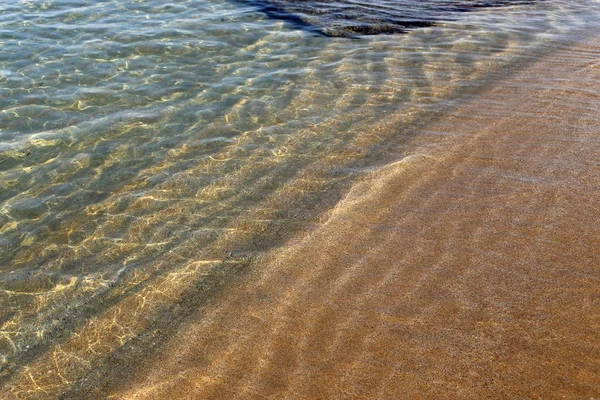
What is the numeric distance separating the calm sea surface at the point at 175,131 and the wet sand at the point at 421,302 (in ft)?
1.63

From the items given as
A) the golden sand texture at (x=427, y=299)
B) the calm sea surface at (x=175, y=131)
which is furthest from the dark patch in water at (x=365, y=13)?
the golden sand texture at (x=427, y=299)

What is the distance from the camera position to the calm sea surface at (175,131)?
5699mm

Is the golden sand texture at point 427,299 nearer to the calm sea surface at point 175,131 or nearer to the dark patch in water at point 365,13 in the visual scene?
the calm sea surface at point 175,131

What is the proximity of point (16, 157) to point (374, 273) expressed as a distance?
213 inches

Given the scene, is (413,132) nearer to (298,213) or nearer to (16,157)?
(298,213)

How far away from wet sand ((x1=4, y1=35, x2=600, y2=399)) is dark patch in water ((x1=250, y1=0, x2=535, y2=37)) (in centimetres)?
578

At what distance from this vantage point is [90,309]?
534 centimetres

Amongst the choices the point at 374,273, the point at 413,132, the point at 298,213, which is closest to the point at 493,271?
the point at 374,273

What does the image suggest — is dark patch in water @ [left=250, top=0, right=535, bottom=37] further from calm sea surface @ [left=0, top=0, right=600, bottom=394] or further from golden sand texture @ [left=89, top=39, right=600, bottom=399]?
golden sand texture @ [left=89, top=39, right=600, bottom=399]

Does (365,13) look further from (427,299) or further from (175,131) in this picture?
(427,299)

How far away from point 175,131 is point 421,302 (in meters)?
4.91

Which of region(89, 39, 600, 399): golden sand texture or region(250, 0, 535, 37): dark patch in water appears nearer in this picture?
region(89, 39, 600, 399): golden sand texture

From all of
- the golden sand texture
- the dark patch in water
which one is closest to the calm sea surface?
the dark patch in water

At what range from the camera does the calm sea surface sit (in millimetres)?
5699
